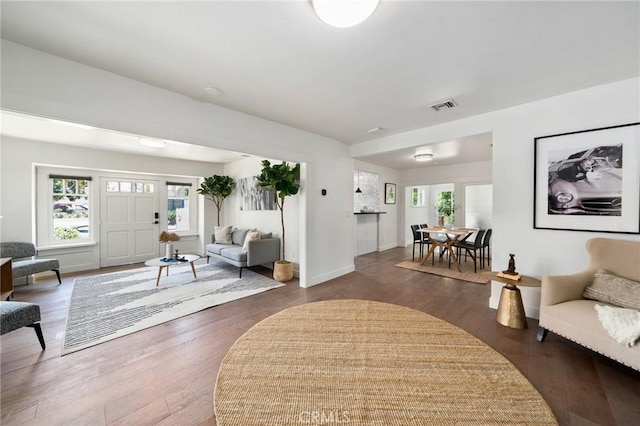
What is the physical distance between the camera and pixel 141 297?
3430 mm

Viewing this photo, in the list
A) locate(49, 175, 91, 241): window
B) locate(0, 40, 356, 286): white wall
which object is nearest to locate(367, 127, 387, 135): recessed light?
locate(0, 40, 356, 286): white wall

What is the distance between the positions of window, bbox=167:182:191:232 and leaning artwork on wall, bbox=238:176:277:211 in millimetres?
1703

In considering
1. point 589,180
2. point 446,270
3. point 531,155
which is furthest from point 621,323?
point 446,270

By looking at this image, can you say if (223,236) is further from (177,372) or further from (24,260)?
(177,372)

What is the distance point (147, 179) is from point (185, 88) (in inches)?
174

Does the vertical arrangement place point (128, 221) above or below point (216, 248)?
above

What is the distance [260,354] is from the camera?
926mm

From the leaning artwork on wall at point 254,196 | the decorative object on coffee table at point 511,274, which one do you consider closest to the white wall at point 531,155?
the decorative object on coffee table at point 511,274

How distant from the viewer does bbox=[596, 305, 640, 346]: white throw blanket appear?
1664mm

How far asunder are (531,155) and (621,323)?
72.1 inches

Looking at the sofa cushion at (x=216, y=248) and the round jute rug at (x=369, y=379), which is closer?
the round jute rug at (x=369, y=379)

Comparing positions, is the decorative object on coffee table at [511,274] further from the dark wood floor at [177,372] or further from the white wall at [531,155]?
the dark wood floor at [177,372]

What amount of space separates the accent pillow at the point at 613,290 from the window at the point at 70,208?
804 cm

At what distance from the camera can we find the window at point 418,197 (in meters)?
8.40
